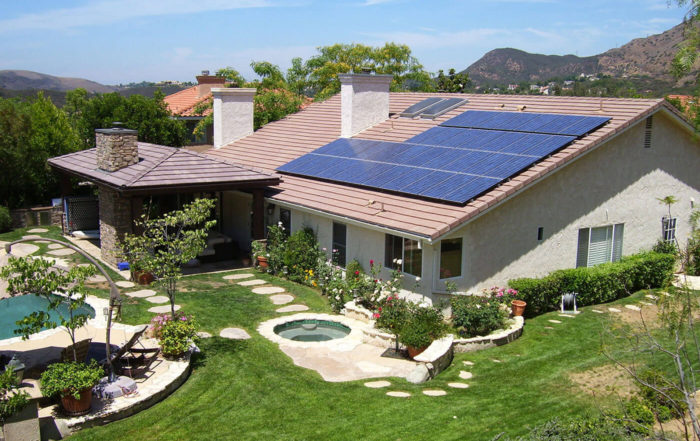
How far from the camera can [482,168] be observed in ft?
59.9

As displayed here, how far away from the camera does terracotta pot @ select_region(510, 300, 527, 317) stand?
55.7ft

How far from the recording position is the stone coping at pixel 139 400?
11.1m

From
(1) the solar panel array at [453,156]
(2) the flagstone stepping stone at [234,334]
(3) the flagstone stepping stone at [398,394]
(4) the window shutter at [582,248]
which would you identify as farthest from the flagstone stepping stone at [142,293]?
(4) the window shutter at [582,248]

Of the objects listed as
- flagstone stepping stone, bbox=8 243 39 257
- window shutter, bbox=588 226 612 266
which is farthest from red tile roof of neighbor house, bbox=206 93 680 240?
flagstone stepping stone, bbox=8 243 39 257

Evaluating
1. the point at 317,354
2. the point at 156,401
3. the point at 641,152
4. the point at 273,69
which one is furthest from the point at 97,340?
the point at 273,69

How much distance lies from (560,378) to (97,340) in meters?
10.2

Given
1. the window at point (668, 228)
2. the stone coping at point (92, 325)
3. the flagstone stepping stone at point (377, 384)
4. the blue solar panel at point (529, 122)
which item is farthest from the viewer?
the window at point (668, 228)

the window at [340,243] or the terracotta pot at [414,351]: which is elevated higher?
the window at [340,243]

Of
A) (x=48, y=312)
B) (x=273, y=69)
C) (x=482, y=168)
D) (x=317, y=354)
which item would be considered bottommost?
(x=317, y=354)

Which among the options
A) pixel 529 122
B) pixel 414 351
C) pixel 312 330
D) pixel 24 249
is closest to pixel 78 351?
pixel 312 330

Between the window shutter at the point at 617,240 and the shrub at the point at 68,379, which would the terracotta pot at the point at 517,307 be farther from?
the shrub at the point at 68,379

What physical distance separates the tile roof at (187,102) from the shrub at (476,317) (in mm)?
25704

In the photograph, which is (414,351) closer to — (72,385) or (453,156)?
(72,385)

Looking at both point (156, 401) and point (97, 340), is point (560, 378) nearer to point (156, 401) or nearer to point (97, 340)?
point (156, 401)
